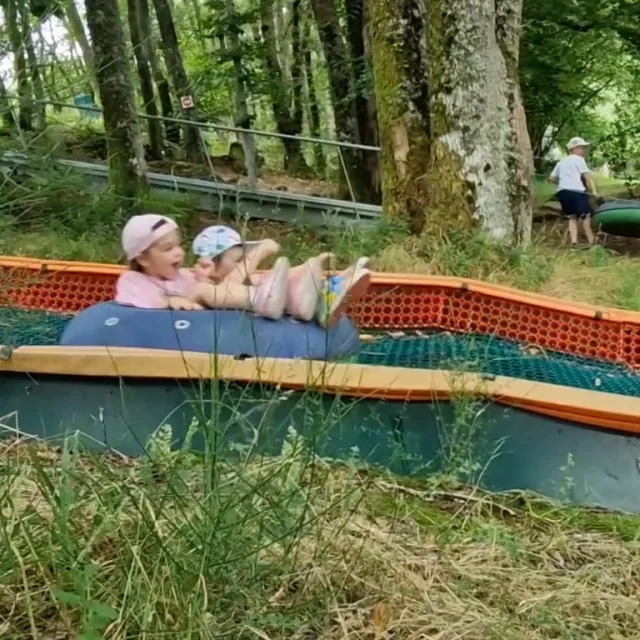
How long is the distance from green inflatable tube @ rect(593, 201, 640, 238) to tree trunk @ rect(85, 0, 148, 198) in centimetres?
521

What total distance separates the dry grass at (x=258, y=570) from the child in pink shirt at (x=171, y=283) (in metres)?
1.26

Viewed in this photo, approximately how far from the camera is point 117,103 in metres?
7.62

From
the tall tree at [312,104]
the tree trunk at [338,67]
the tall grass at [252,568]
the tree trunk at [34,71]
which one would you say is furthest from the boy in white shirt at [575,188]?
the tall grass at [252,568]

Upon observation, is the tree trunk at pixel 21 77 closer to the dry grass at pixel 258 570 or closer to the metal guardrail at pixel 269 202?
the dry grass at pixel 258 570

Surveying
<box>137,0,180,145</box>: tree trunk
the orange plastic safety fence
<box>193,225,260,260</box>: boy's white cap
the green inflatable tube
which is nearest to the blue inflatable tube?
<box>193,225,260,260</box>: boy's white cap

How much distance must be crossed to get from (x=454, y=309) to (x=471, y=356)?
32.1 inches

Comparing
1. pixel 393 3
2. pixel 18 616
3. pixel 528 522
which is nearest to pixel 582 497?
pixel 528 522

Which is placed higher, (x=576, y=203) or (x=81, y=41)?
(x=81, y=41)

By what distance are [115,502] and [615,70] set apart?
15.5 metres

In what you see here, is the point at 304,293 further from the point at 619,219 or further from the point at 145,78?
the point at 145,78

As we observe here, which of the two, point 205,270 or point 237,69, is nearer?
point 205,270

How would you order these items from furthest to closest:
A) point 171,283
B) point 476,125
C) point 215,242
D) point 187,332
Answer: point 476,125 → point 171,283 → point 215,242 → point 187,332

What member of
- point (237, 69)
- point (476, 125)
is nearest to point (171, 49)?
point (237, 69)

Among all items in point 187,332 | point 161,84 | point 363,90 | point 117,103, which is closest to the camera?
point 187,332
